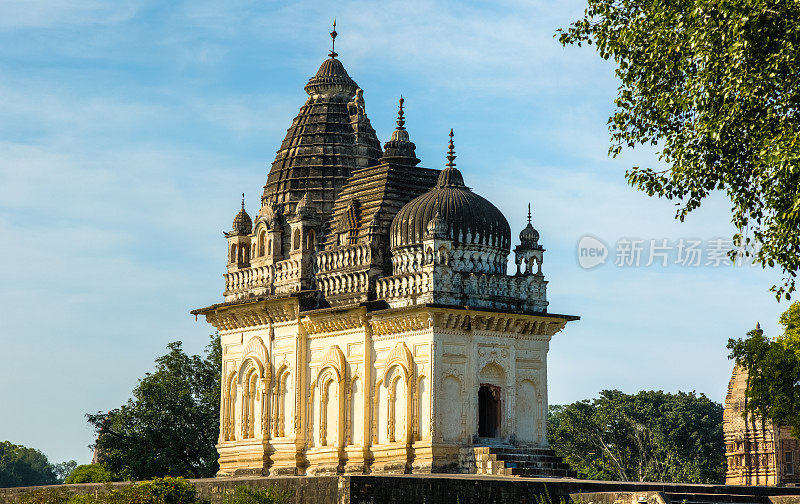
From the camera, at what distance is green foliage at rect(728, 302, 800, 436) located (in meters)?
38.3

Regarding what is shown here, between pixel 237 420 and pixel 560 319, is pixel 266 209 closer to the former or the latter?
pixel 237 420

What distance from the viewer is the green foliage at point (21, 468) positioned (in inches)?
4542

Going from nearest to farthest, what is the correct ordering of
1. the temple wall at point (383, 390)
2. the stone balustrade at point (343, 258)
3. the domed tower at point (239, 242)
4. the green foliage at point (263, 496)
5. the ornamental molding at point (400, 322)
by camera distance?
the green foliage at point (263, 496), the temple wall at point (383, 390), the ornamental molding at point (400, 322), the stone balustrade at point (343, 258), the domed tower at point (239, 242)

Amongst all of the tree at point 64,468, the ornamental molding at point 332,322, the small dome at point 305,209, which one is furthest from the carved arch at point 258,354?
the tree at point 64,468

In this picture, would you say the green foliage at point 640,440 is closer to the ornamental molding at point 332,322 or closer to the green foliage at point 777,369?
the green foliage at point 777,369

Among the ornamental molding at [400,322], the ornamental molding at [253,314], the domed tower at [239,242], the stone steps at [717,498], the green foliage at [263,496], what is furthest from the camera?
the domed tower at [239,242]

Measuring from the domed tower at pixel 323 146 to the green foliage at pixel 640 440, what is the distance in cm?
2401

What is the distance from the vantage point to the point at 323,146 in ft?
131

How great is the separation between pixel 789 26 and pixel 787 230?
3.03m

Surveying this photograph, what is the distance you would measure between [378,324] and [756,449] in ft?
70.2

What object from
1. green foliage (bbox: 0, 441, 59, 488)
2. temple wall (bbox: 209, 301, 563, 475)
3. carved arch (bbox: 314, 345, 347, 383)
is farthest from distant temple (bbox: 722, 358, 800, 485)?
green foliage (bbox: 0, 441, 59, 488)

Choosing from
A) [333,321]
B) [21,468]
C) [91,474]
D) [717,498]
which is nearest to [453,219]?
[333,321]

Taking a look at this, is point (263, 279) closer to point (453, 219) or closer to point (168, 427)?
point (453, 219)

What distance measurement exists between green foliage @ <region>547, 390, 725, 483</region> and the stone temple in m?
24.4
